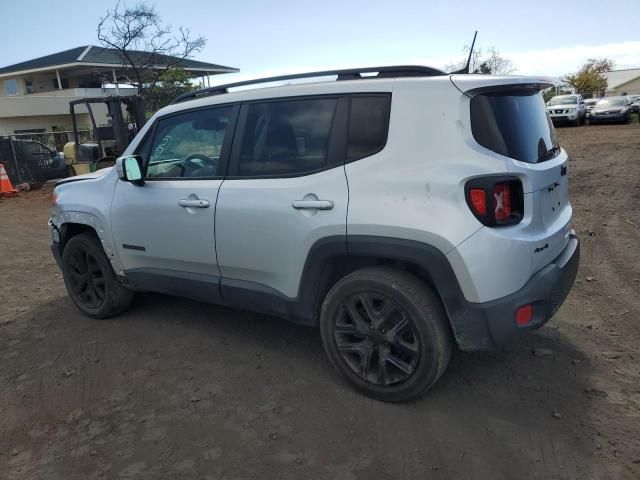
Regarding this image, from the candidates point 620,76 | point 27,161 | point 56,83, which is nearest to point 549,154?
point 27,161

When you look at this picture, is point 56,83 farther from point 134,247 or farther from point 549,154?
point 549,154

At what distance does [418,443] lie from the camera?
2.73 meters

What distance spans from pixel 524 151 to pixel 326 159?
1.13 metres

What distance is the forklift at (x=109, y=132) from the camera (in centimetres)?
1313

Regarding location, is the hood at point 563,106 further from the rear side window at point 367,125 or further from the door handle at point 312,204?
the door handle at point 312,204

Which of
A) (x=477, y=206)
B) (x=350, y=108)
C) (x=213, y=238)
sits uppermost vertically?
(x=350, y=108)

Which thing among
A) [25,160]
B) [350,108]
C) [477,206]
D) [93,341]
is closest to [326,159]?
[350,108]

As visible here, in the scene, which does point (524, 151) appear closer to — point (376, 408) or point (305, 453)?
point (376, 408)

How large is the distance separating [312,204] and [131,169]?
1646mm

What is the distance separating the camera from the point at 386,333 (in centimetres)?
297

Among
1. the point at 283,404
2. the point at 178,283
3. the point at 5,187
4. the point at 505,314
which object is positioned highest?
the point at 505,314

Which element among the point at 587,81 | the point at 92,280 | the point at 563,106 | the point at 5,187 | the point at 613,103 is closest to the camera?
the point at 92,280

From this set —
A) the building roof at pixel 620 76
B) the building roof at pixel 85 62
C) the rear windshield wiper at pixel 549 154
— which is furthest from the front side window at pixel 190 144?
the building roof at pixel 620 76

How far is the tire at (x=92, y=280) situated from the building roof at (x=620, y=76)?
83217mm
